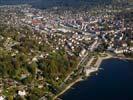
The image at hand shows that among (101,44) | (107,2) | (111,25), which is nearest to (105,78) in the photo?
(101,44)

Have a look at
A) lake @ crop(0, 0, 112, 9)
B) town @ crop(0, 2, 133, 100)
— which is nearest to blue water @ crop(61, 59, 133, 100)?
town @ crop(0, 2, 133, 100)

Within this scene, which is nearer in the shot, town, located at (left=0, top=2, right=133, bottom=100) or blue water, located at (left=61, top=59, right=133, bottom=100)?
blue water, located at (left=61, top=59, right=133, bottom=100)

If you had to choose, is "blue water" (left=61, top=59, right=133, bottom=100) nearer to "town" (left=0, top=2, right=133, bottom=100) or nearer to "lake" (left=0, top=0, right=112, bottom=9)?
"town" (left=0, top=2, right=133, bottom=100)

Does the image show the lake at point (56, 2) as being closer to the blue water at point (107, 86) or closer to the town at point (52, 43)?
the town at point (52, 43)

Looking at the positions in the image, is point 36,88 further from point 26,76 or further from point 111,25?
point 111,25

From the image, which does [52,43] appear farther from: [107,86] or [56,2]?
[56,2]

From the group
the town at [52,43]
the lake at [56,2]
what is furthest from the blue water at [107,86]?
the lake at [56,2]
